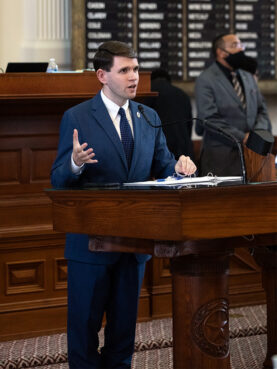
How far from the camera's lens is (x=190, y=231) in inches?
92.1

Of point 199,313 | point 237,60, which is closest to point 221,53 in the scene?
point 237,60

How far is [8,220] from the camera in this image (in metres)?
4.52

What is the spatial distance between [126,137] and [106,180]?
0.20m

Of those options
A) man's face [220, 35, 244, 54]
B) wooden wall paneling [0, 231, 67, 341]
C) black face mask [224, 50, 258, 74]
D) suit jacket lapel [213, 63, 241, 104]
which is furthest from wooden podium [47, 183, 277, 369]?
man's face [220, 35, 244, 54]

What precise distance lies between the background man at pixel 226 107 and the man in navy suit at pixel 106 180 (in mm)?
2568

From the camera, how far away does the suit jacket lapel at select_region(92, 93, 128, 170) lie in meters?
3.04

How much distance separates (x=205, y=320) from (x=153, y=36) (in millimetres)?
5031

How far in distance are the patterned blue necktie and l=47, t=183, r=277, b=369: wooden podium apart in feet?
1.57

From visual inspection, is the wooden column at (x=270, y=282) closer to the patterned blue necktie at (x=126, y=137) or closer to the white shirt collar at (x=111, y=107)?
the patterned blue necktie at (x=126, y=137)

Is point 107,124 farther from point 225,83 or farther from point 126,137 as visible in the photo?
point 225,83

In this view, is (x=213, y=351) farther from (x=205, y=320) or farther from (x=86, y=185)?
(x=86, y=185)

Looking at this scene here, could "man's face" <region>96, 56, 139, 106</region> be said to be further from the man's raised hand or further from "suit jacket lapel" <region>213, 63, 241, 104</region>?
"suit jacket lapel" <region>213, 63, 241, 104</region>

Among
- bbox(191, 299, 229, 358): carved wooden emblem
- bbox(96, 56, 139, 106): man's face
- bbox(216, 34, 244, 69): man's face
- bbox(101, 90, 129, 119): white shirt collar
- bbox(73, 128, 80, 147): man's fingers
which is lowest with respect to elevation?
bbox(191, 299, 229, 358): carved wooden emblem

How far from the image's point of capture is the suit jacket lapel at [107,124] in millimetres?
3043
